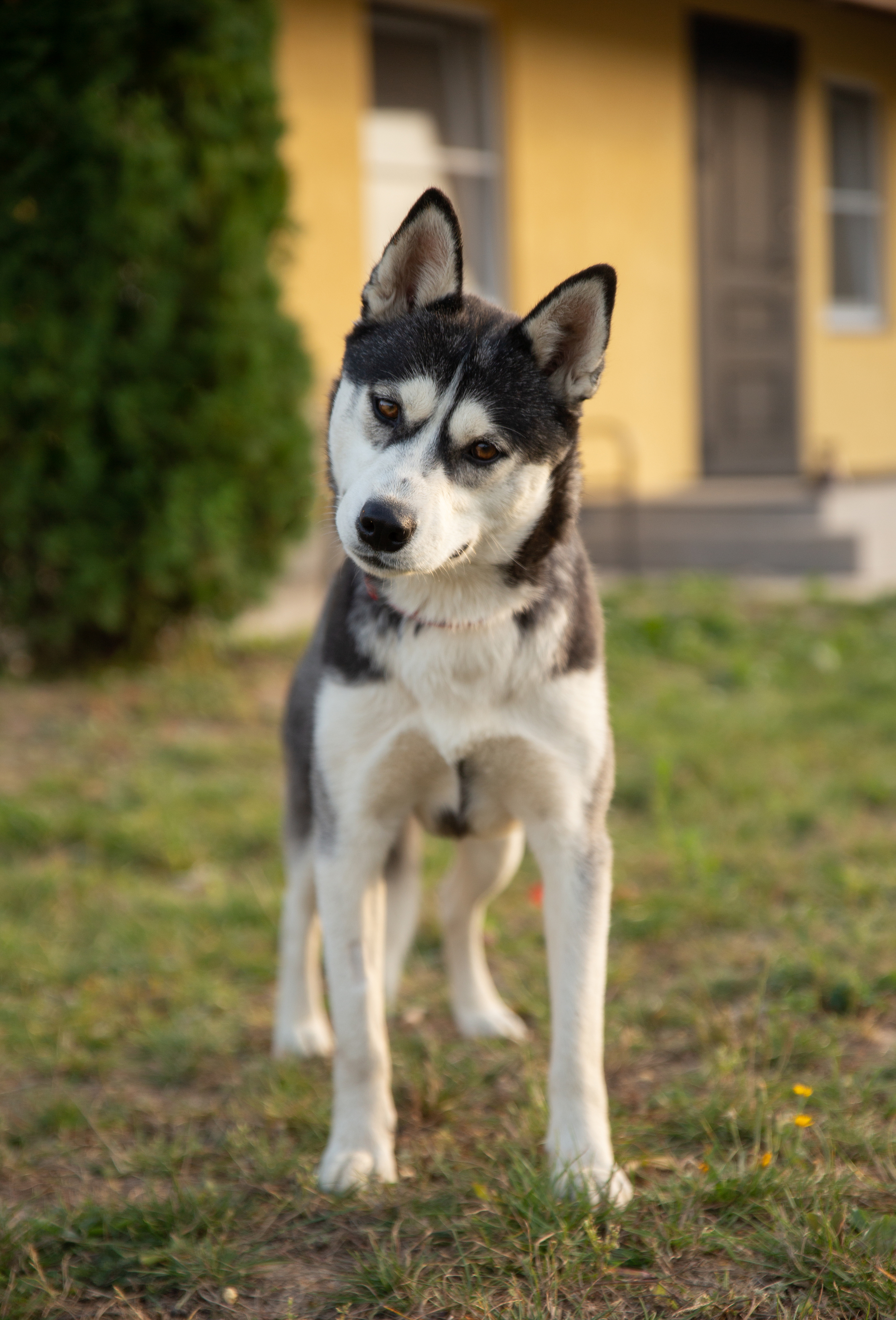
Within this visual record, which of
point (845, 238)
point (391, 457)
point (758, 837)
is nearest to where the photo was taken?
point (391, 457)

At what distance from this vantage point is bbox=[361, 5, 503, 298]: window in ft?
28.1

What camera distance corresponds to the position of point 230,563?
6.12m

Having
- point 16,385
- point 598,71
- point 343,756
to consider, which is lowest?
point 343,756

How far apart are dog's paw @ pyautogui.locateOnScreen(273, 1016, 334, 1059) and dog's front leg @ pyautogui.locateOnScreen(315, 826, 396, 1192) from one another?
54cm

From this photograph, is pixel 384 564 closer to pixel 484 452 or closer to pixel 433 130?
pixel 484 452

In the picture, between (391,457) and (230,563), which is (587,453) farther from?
(391,457)

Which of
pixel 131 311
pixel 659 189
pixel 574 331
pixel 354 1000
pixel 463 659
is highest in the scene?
pixel 659 189

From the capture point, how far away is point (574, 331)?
7.81 feet

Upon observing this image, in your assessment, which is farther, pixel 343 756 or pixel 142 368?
pixel 142 368

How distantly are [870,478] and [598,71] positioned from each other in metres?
3.88

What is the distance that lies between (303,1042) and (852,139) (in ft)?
36.9

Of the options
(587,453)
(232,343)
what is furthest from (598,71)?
(232,343)

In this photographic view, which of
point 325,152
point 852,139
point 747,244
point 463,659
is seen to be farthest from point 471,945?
point 852,139

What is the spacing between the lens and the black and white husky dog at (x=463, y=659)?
231 centimetres
